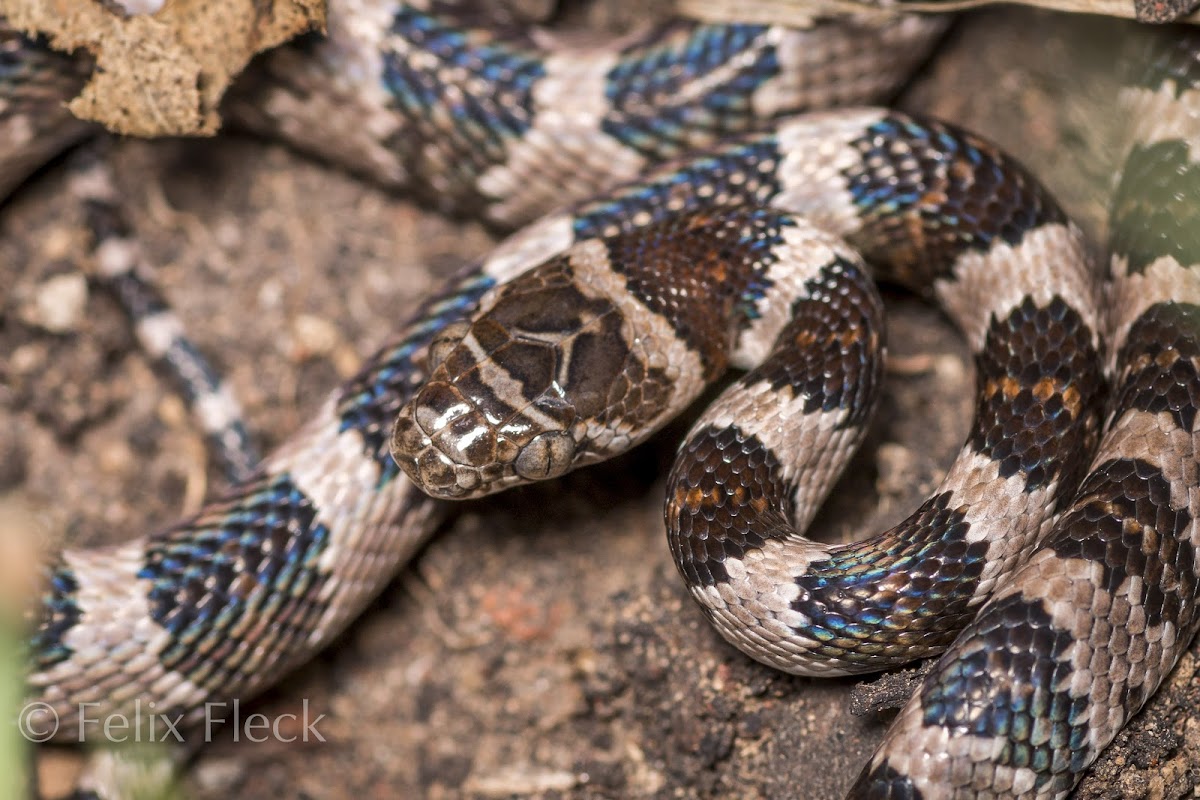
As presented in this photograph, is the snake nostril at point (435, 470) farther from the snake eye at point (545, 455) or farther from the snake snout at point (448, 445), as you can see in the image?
the snake eye at point (545, 455)

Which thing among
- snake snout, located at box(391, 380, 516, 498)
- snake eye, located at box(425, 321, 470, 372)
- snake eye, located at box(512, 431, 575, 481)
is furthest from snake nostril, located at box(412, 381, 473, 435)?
snake eye, located at box(512, 431, 575, 481)

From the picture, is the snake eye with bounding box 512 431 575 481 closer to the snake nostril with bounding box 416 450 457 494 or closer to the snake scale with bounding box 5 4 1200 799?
the snake scale with bounding box 5 4 1200 799

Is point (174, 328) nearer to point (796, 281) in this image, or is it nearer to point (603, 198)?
point (603, 198)

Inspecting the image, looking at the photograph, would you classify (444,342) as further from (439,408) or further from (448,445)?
(448,445)

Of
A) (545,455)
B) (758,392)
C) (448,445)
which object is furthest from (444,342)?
(758,392)

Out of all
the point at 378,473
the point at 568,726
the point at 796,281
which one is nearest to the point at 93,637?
the point at 378,473

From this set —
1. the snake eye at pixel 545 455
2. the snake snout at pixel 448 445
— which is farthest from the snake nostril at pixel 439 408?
the snake eye at pixel 545 455
